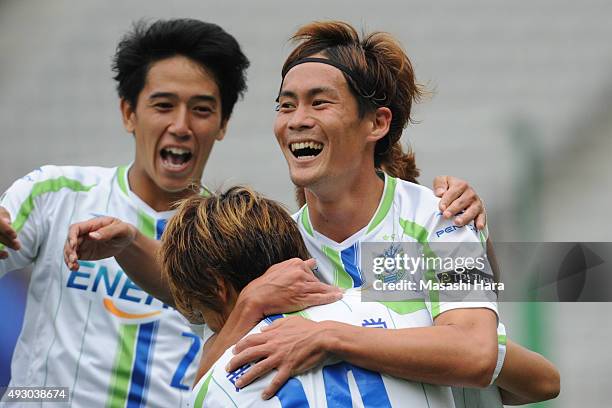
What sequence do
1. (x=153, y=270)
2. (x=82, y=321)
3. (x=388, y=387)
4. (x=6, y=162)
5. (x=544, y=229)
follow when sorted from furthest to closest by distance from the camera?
(x=6, y=162) < (x=544, y=229) < (x=82, y=321) < (x=153, y=270) < (x=388, y=387)

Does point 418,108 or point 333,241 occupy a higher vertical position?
point 418,108

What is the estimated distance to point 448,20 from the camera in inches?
272

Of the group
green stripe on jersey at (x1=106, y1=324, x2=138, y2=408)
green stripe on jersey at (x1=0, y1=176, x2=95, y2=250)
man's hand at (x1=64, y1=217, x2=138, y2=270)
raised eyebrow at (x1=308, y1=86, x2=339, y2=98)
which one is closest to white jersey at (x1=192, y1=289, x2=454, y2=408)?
raised eyebrow at (x1=308, y1=86, x2=339, y2=98)

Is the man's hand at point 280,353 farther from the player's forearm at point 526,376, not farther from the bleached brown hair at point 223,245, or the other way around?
the player's forearm at point 526,376

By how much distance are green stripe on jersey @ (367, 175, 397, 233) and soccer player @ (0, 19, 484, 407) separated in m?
0.92

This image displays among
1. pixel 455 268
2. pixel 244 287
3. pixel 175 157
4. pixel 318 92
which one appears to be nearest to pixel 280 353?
pixel 244 287

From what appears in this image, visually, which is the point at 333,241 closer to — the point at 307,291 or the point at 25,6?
the point at 307,291

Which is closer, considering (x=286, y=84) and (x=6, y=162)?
(x=286, y=84)

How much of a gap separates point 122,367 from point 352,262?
50.3 inches

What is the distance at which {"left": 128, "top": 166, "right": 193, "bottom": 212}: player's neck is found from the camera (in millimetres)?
3633

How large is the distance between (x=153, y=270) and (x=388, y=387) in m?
1.39

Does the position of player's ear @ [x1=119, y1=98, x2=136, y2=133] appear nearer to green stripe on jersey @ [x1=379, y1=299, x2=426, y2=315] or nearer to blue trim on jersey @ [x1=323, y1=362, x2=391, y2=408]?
green stripe on jersey @ [x1=379, y1=299, x2=426, y2=315]

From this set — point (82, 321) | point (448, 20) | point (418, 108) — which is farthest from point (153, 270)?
point (448, 20)

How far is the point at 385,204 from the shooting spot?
259 cm
